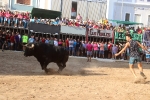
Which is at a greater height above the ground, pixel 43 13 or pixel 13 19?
pixel 43 13

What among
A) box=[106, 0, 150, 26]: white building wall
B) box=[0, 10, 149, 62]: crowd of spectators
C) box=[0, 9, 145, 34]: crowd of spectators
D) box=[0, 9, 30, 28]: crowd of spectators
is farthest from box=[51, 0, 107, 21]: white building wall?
box=[0, 9, 30, 28]: crowd of spectators

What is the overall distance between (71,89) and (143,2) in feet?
110

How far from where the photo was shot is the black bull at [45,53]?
49.3ft

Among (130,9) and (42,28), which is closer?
(42,28)

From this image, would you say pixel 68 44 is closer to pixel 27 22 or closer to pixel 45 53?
pixel 27 22

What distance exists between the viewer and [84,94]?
9727mm

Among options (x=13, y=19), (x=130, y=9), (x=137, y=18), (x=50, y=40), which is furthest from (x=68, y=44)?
(x=137, y=18)

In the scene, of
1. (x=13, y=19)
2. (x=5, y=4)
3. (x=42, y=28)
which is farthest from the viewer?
(x=5, y=4)

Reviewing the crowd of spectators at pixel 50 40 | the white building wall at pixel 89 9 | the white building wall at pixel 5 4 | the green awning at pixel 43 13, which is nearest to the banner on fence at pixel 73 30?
the crowd of spectators at pixel 50 40

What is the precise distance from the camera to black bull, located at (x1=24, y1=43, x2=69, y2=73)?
15016mm

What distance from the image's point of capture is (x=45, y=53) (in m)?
15.2

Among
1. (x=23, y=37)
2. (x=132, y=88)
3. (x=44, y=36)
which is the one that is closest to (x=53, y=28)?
(x=44, y=36)

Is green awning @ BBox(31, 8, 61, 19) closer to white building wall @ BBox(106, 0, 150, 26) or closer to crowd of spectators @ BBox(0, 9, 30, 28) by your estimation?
crowd of spectators @ BBox(0, 9, 30, 28)

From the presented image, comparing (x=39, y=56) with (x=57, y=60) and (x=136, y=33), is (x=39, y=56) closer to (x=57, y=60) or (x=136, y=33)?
(x=57, y=60)
